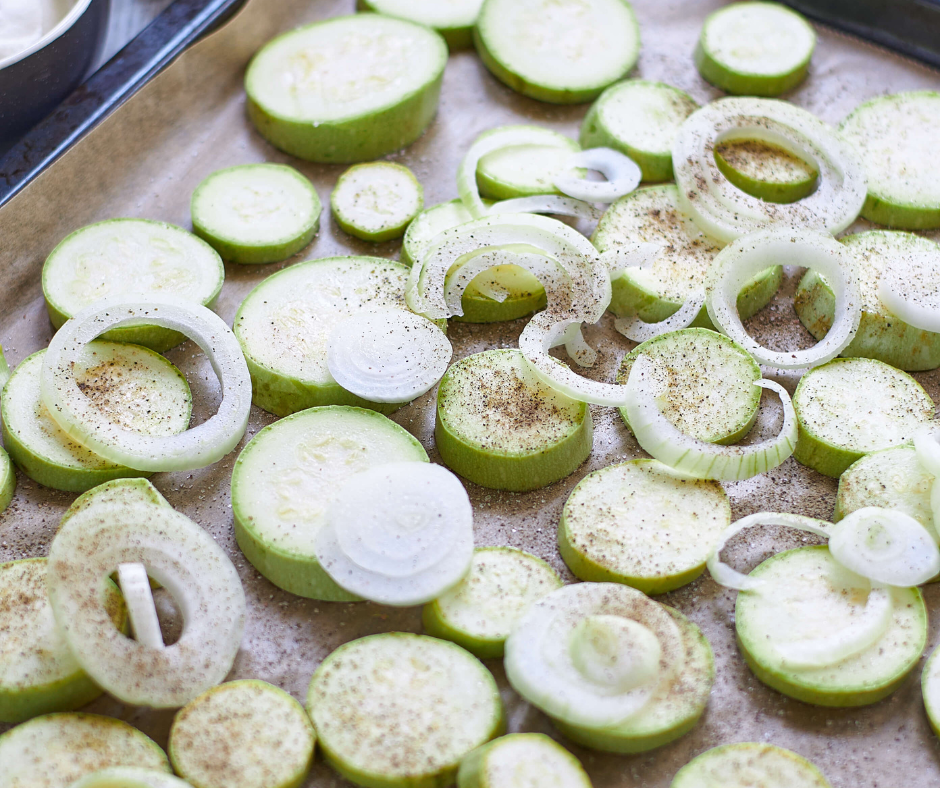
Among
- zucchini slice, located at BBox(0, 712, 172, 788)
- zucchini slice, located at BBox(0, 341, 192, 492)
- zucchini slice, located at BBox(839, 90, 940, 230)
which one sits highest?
zucchini slice, located at BBox(0, 341, 192, 492)

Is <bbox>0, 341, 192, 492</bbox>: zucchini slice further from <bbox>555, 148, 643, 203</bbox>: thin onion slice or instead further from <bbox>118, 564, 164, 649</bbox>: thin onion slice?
<bbox>555, 148, 643, 203</bbox>: thin onion slice

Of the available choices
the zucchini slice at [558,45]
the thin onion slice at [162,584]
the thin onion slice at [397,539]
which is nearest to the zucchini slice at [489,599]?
the thin onion slice at [397,539]

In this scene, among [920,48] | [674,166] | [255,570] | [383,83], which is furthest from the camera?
[920,48]

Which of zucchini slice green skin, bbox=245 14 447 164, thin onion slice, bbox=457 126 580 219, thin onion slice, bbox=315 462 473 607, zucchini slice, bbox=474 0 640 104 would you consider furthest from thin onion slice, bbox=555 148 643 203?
thin onion slice, bbox=315 462 473 607

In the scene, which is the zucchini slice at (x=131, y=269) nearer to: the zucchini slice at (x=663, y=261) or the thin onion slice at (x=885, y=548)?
the zucchini slice at (x=663, y=261)

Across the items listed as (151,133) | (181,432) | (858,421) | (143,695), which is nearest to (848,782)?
(858,421)

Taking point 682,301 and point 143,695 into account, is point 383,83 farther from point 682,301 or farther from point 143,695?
point 143,695
